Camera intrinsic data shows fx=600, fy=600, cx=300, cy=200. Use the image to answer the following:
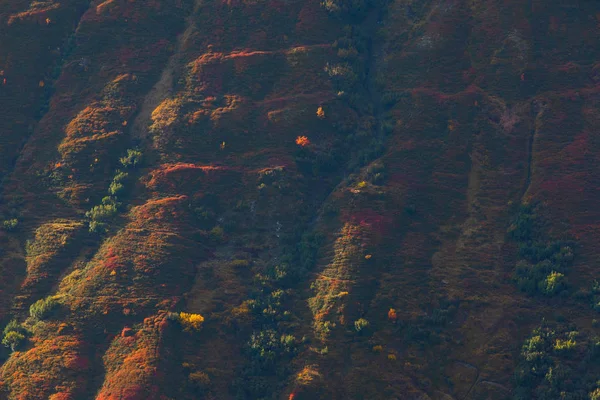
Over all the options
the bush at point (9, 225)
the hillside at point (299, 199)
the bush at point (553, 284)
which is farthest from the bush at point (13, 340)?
the bush at point (553, 284)

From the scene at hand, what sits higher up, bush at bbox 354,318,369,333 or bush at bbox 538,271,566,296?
bush at bbox 538,271,566,296

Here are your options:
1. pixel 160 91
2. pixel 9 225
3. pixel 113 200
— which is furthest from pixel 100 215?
pixel 160 91

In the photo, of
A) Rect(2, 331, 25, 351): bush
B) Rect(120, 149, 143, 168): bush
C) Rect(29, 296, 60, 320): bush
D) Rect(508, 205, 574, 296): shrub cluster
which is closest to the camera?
Rect(2, 331, 25, 351): bush

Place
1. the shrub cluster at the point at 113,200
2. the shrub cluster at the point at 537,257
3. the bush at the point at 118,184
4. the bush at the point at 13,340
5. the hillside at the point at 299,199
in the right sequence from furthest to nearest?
1. the bush at the point at 118,184
2. the shrub cluster at the point at 113,200
3. the shrub cluster at the point at 537,257
4. the bush at the point at 13,340
5. the hillside at the point at 299,199

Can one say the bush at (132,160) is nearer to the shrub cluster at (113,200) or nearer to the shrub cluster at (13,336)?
the shrub cluster at (113,200)

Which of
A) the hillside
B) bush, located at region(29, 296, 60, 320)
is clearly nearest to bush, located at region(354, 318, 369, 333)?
the hillside

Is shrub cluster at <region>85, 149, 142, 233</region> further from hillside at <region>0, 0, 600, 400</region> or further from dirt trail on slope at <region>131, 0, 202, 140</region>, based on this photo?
dirt trail on slope at <region>131, 0, 202, 140</region>

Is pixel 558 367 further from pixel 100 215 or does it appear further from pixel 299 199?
pixel 100 215
